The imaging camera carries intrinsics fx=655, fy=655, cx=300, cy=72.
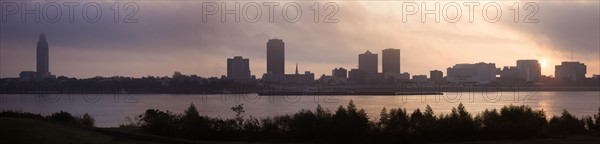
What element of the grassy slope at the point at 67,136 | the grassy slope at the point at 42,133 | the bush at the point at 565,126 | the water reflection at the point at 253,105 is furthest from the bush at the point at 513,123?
the water reflection at the point at 253,105

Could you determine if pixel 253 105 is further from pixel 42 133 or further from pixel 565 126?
pixel 42 133

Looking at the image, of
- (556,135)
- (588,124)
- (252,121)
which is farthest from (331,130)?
(588,124)

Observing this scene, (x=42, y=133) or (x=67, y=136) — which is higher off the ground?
(x=42, y=133)

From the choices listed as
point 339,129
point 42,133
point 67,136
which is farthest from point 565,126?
point 42,133

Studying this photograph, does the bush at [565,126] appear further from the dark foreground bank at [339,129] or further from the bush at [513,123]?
the bush at [513,123]

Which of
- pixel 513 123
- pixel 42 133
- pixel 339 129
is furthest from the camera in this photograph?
pixel 513 123

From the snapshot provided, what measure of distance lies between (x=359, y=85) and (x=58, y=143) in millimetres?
155949

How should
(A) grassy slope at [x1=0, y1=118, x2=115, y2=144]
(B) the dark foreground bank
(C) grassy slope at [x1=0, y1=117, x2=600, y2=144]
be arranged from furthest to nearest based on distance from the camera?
(B) the dark foreground bank, (C) grassy slope at [x1=0, y1=117, x2=600, y2=144], (A) grassy slope at [x1=0, y1=118, x2=115, y2=144]

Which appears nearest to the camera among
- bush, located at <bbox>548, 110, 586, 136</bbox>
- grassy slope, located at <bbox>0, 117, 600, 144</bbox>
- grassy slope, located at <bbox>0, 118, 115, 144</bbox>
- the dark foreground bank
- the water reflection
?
grassy slope, located at <bbox>0, 118, 115, 144</bbox>

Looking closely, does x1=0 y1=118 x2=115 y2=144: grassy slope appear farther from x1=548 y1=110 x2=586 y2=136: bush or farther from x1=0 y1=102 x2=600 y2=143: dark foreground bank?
x1=548 y1=110 x2=586 y2=136: bush

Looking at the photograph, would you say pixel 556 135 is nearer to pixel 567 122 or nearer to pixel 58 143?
pixel 567 122

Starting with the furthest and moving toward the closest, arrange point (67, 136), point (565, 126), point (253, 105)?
point (253, 105), point (565, 126), point (67, 136)

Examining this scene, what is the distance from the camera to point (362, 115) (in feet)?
85.8

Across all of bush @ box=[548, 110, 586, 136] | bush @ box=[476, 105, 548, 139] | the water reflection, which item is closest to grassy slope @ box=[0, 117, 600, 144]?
bush @ box=[476, 105, 548, 139]
